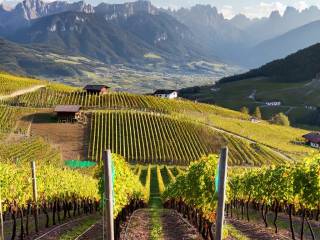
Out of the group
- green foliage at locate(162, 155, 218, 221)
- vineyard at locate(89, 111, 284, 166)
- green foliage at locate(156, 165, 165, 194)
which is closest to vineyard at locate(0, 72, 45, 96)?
vineyard at locate(89, 111, 284, 166)

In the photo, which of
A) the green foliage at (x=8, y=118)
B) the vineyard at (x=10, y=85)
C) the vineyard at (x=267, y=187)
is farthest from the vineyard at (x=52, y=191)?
the vineyard at (x=10, y=85)

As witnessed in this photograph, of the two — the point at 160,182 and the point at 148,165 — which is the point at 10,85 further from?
the point at 160,182

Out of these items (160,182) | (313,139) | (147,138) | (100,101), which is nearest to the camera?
(160,182)

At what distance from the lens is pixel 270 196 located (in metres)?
49.5

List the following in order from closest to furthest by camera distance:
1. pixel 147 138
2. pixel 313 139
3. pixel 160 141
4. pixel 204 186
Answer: pixel 204 186, pixel 160 141, pixel 147 138, pixel 313 139

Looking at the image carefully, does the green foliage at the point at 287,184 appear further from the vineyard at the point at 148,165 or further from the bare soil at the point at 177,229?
the bare soil at the point at 177,229

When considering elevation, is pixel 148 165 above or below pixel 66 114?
below

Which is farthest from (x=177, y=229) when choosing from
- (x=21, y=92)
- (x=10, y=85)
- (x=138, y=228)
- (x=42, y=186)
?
(x=10, y=85)

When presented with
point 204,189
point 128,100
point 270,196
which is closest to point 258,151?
point 128,100

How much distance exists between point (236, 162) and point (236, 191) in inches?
2342

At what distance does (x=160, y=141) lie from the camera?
420 feet

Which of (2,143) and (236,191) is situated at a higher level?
(2,143)

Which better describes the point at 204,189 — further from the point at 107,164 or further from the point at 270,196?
the point at 107,164

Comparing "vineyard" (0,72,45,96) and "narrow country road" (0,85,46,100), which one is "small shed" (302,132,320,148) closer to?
"narrow country road" (0,85,46,100)
